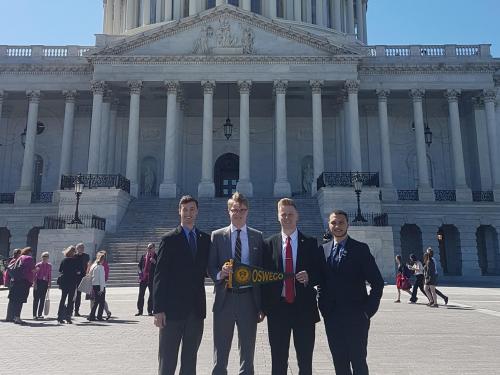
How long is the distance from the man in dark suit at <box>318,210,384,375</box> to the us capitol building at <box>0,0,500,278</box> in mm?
25767

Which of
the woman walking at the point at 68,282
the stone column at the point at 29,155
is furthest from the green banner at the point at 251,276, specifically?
the stone column at the point at 29,155

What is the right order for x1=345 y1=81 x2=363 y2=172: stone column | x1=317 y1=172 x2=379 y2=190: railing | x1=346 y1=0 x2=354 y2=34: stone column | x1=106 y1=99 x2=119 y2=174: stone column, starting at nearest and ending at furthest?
x1=317 y1=172 x2=379 y2=190: railing
x1=345 y1=81 x2=363 y2=172: stone column
x1=106 y1=99 x2=119 y2=174: stone column
x1=346 y1=0 x2=354 y2=34: stone column

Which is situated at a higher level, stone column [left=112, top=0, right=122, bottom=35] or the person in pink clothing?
stone column [left=112, top=0, right=122, bottom=35]

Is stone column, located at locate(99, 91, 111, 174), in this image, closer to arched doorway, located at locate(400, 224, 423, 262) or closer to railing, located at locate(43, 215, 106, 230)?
railing, located at locate(43, 215, 106, 230)

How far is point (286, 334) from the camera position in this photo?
19.4 ft

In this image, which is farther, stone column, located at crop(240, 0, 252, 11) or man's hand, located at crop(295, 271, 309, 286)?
stone column, located at crop(240, 0, 252, 11)

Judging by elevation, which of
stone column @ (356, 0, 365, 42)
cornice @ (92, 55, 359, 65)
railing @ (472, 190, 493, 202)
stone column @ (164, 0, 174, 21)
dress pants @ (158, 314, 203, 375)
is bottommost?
dress pants @ (158, 314, 203, 375)

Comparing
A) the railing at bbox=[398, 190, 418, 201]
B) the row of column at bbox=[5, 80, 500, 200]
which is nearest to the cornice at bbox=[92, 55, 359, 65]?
the row of column at bbox=[5, 80, 500, 200]

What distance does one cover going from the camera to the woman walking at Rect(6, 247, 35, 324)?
1366 centimetres

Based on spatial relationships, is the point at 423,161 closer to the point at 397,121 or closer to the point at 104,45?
the point at 397,121

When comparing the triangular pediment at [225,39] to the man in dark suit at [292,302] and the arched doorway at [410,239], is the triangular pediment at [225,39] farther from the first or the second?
the man in dark suit at [292,302]

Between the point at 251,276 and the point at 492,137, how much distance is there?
4013cm

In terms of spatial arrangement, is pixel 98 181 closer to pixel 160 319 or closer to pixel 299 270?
pixel 160 319

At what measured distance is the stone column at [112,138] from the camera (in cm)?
4212
